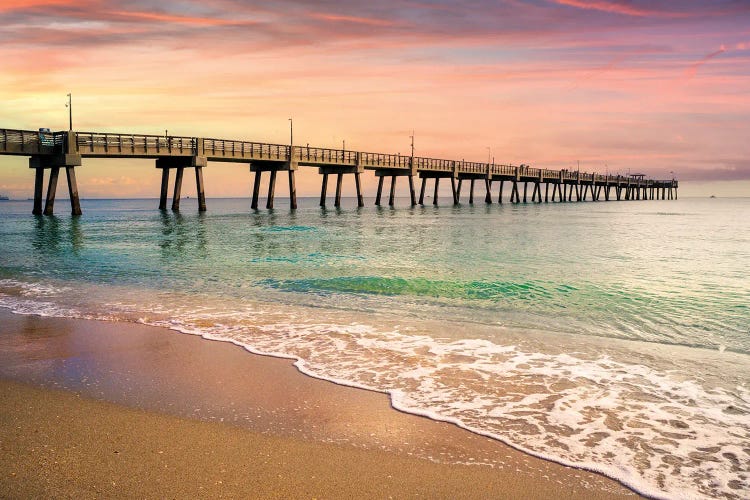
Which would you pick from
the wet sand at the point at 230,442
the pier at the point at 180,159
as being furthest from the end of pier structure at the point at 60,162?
the wet sand at the point at 230,442

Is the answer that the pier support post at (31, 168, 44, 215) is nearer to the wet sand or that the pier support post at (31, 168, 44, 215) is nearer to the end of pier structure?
the end of pier structure

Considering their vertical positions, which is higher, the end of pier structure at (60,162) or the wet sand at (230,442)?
the end of pier structure at (60,162)

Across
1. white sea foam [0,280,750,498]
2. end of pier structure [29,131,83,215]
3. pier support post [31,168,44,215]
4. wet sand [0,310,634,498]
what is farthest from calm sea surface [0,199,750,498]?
pier support post [31,168,44,215]

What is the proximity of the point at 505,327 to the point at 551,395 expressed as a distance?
325cm

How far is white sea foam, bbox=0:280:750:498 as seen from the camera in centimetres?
360

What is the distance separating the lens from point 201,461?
3.37 metres

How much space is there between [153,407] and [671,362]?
5.53 meters

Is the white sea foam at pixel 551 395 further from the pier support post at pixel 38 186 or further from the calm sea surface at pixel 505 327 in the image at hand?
the pier support post at pixel 38 186

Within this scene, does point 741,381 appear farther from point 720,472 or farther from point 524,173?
point 524,173

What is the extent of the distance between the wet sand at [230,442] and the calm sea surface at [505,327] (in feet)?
1.34

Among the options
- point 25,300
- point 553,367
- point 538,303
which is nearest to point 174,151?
point 25,300

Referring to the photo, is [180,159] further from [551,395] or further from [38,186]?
[551,395]

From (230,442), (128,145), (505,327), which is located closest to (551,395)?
(230,442)

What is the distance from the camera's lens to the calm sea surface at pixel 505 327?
407 centimetres
